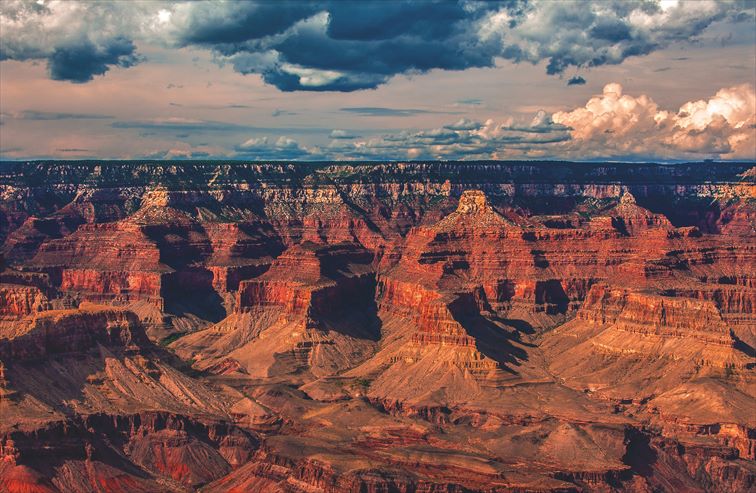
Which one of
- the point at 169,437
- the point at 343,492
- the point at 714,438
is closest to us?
the point at 343,492

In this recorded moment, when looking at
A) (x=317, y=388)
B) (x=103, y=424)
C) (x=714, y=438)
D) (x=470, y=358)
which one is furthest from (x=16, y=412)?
(x=714, y=438)

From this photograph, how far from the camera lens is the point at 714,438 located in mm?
160375

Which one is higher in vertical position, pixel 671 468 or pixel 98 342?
pixel 98 342

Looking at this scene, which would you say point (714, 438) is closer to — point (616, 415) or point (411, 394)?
point (616, 415)

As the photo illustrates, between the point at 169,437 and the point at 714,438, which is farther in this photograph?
the point at 714,438

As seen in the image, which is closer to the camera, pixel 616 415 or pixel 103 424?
pixel 103 424

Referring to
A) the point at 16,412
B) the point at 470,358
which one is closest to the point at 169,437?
the point at 16,412

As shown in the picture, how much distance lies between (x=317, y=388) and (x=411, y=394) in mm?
16800

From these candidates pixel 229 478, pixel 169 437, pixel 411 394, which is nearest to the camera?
pixel 229 478

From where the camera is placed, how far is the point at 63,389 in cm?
15100

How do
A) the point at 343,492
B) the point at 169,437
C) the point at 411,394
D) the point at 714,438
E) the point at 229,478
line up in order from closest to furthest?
the point at 343,492 → the point at 229,478 → the point at 169,437 → the point at 714,438 → the point at 411,394

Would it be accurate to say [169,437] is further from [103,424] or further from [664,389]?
[664,389]

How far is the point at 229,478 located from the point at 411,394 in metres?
46.2

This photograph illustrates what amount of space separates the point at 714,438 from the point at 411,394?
44031 mm
